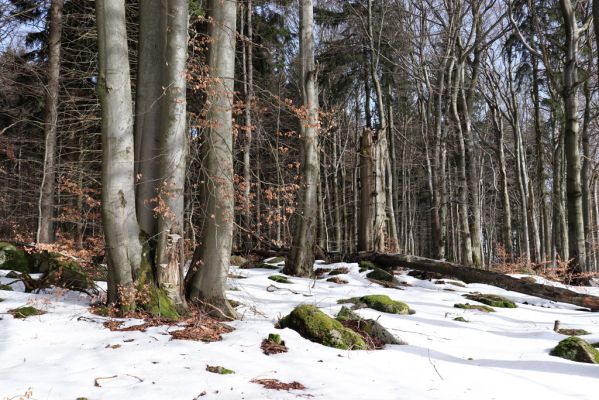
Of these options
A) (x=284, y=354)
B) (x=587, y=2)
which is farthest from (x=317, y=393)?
(x=587, y=2)

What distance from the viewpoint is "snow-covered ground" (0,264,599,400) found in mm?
3330

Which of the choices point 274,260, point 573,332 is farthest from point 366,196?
point 573,332

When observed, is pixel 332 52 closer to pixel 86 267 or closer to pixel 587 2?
pixel 587 2

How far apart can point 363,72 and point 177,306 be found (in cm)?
1680

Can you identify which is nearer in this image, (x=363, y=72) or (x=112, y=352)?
(x=112, y=352)

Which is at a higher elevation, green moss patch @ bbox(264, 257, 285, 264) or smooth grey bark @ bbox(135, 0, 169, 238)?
smooth grey bark @ bbox(135, 0, 169, 238)

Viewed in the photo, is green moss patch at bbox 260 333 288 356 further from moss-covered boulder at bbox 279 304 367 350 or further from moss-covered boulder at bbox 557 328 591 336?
moss-covered boulder at bbox 557 328 591 336

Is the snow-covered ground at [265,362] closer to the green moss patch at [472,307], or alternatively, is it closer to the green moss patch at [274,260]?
the green moss patch at [472,307]

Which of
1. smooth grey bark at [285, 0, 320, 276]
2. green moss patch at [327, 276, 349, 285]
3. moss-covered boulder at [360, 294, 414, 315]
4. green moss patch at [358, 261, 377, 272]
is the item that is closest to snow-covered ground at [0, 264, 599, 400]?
moss-covered boulder at [360, 294, 414, 315]

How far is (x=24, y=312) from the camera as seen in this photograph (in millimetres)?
5141

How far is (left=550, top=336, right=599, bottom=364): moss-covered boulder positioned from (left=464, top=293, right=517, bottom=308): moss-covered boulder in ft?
9.78

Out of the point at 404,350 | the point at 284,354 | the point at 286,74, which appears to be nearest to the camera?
the point at 284,354

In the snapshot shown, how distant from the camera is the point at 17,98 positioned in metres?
17.5

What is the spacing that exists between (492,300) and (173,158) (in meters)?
6.05
